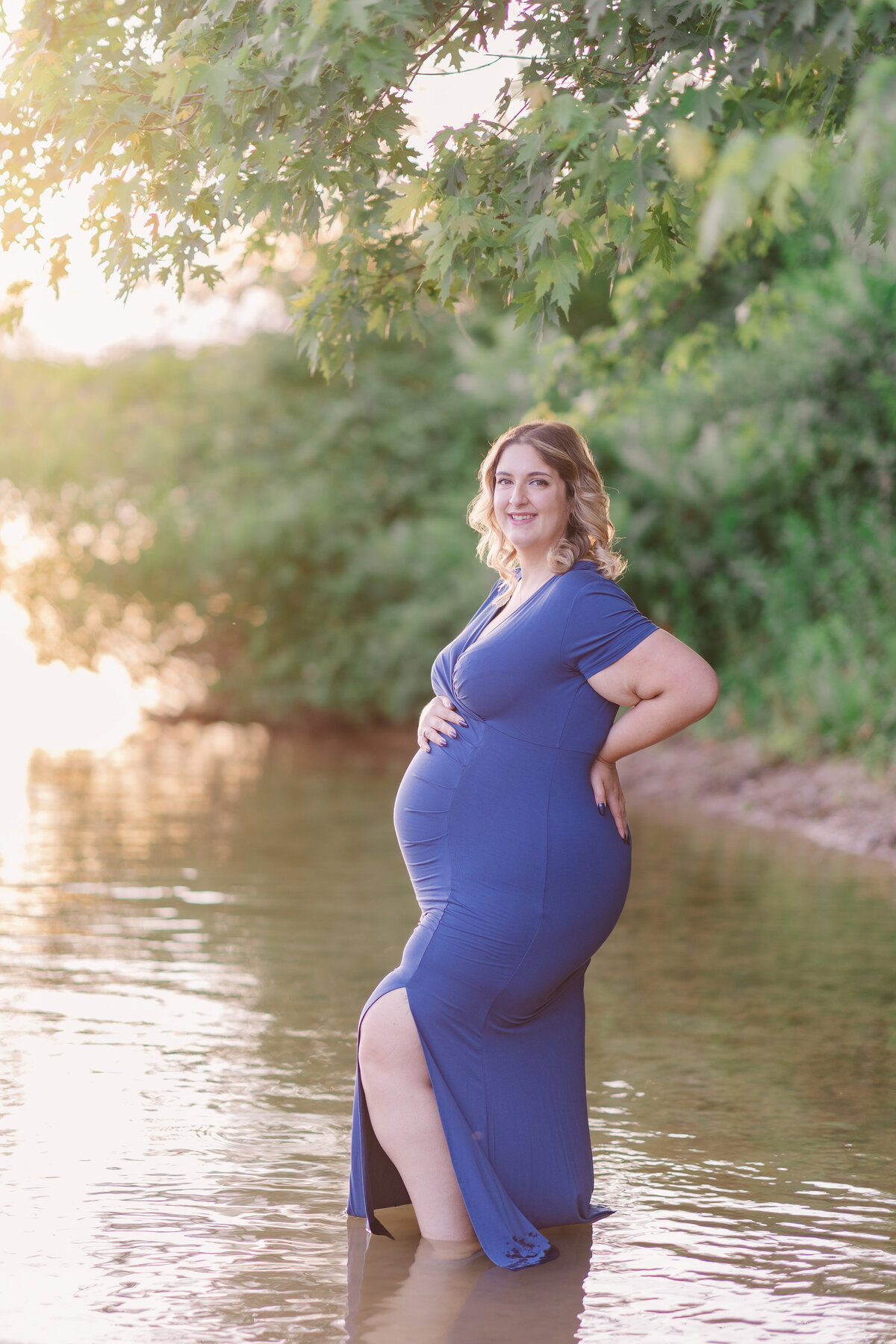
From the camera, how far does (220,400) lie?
27.6 metres

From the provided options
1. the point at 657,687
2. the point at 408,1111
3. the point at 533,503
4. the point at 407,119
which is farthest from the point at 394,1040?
the point at 407,119

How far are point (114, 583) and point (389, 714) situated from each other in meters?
5.33

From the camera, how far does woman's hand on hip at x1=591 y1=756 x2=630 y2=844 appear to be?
4.54 metres

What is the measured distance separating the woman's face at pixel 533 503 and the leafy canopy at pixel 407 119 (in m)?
0.48

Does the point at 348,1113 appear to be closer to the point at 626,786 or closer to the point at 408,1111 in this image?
the point at 408,1111

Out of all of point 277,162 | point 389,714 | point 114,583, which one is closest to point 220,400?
point 114,583

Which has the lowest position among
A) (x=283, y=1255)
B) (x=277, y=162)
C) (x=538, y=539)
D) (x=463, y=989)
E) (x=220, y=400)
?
(x=283, y=1255)

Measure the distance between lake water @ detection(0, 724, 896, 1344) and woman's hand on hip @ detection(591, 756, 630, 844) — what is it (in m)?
1.22

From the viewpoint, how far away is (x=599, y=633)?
4418mm

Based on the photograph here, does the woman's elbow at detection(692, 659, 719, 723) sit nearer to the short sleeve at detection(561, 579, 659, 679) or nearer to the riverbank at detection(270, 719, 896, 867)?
the short sleeve at detection(561, 579, 659, 679)

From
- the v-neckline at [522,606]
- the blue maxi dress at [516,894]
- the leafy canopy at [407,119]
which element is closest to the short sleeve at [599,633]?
the blue maxi dress at [516,894]

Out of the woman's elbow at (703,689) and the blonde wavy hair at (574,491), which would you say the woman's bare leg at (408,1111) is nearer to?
the woman's elbow at (703,689)

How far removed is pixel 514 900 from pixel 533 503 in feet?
3.66

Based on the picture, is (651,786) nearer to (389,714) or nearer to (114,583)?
(389,714)
